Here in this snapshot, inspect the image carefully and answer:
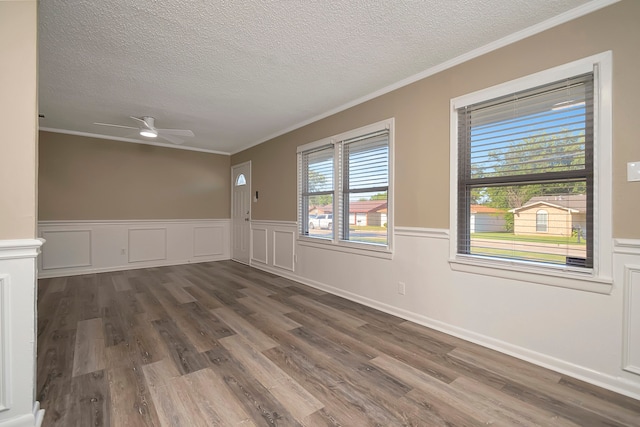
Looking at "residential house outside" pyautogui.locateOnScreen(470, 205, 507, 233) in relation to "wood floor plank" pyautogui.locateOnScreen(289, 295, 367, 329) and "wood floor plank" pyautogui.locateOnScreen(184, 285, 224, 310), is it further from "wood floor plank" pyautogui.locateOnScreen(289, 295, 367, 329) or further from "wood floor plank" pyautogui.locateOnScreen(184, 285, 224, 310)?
"wood floor plank" pyautogui.locateOnScreen(184, 285, 224, 310)

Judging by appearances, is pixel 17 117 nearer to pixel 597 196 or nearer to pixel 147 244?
pixel 597 196

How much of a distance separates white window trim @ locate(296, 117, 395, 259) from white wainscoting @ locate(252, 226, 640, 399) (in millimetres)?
96

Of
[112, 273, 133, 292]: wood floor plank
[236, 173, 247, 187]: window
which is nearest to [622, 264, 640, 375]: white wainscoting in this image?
[112, 273, 133, 292]: wood floor plank

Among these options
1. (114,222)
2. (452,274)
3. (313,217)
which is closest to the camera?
(452,274)

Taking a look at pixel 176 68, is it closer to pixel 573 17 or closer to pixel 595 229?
pixel 573 17

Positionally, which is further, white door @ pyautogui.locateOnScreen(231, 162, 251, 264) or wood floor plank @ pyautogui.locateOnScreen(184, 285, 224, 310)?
white door @ pyautogui.locateOnScreen(231, 162, 251, 264)

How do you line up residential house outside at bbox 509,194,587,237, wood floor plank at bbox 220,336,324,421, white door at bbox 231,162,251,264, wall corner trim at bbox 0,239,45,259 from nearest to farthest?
wall corner trim at bbox 0,239,45,259, wood floor plank at bbox 220,336,324,421, residential house outside at bbox 509,194,587,237, white door at bbox 231,162,251,264

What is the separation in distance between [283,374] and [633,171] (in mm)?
2606

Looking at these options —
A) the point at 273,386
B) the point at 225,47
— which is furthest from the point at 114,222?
the point at 273,386

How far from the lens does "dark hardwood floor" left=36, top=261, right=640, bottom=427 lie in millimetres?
1601

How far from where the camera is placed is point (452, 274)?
8.64 ft

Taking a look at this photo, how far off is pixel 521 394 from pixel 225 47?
10.9ft

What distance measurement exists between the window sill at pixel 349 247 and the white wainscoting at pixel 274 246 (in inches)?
13.1

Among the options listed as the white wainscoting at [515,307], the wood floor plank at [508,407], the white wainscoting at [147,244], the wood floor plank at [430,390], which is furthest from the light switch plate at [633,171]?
the white wainscoting at [147,244]
